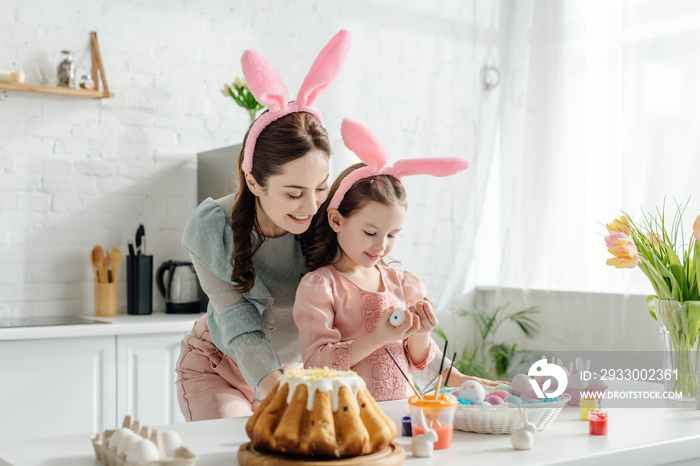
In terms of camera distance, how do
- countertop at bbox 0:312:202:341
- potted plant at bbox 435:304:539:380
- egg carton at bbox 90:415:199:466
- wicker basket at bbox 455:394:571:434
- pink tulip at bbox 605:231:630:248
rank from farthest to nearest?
potted plant at bbox 435:304:539:380 < countertop at bbox 0:312:202:341 < pink tulip at bbox 605:231:630:248 < wicker basket at bbox 455:394:571:434 < egg carton at bbox 90:415:199:466

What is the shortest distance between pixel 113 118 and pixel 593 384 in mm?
2791

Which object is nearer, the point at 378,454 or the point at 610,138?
the point at 378,454

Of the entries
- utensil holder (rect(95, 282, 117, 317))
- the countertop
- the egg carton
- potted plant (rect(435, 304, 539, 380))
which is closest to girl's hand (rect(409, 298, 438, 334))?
the egg carton

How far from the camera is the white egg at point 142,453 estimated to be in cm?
102

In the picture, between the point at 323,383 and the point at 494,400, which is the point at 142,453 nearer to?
the point at 323,383

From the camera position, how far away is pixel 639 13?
152 inches

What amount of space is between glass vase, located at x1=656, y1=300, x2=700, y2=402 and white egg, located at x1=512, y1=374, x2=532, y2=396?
1.40 feet

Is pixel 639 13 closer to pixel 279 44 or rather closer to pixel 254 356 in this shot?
pixel 279 44

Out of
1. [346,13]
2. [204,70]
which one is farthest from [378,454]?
[346,13]

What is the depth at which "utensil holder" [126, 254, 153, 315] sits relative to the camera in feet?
11.8

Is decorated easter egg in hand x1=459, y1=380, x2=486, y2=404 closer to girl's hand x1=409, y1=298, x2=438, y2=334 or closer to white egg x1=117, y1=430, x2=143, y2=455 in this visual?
girl's hand x1=409, y1=298, x2=438, y2=334

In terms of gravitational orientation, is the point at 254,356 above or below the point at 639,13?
below

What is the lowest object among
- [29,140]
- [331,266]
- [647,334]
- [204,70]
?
[647,334]

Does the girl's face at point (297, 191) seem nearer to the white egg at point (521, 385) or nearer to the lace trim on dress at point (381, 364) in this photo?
the lace trim on dress at point (381, 364)
